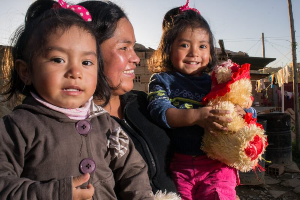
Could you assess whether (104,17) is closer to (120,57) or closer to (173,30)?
(120,57)

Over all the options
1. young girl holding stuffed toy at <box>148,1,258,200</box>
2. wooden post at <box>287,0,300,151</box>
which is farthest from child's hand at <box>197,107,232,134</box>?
wooden post at <box>287,0,300,151</box>

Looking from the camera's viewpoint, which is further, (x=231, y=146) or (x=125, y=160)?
(x=231, y=146)

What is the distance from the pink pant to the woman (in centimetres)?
14

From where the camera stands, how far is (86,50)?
1.36 meters

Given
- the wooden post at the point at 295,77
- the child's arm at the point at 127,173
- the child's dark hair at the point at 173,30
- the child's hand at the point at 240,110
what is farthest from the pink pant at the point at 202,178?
the wooden post at the point at 295,77

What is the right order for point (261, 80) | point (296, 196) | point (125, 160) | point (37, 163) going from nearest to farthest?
point (37, 163) < point (125, 160) < point (296, 196) < point (261, 80)

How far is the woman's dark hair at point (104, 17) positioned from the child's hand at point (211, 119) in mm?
664

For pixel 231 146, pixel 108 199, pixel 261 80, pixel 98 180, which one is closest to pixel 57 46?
pixel 98 180

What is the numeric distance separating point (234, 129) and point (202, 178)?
469 mm

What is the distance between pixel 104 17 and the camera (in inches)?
73.8

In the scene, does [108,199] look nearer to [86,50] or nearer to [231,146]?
[86,50]

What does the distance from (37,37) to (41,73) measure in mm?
216

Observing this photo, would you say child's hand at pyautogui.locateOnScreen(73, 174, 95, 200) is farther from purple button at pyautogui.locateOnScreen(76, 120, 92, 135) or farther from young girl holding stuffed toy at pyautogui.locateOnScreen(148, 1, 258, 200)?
young girl holding stuffed toy at pyautogui.locateOnScreen(148, 1, 258, 200)

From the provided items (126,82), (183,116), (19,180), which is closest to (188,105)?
(183,116)
